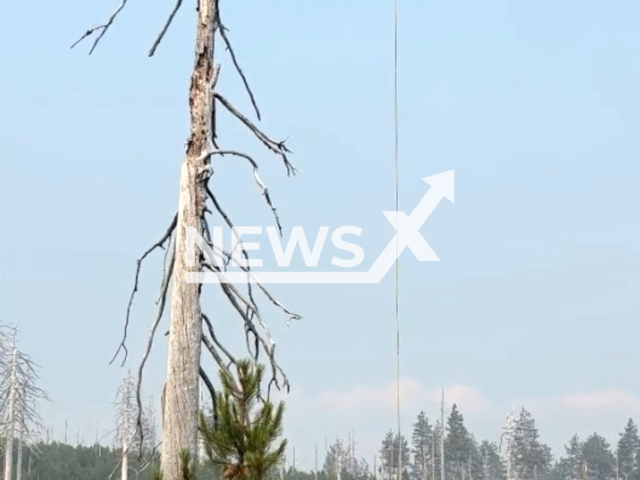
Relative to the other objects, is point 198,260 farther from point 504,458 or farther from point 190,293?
point 504,458

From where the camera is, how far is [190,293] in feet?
21.0

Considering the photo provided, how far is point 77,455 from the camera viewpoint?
177ft

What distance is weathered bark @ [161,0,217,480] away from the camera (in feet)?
20.1

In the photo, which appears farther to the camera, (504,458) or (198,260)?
(504,458)

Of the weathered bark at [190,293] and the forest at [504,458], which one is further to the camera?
the forest at [504,458]

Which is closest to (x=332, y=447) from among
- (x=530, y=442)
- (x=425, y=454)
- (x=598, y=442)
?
(x=425, y=454)

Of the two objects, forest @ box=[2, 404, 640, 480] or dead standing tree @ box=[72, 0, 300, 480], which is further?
forest @ box=[2, 404, 640, 480]

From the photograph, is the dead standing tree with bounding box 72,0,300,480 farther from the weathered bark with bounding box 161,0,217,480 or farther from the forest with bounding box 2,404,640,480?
the forest with bounding box 2,404,640,480

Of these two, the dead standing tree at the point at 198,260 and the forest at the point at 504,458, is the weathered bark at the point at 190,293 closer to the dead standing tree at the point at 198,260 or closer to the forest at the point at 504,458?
the dead standing tree at the point at 198,260

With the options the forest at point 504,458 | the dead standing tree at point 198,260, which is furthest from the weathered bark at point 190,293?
the forest at point 504,458

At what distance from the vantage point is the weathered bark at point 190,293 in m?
6.13

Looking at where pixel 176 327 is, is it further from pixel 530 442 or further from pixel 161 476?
pixel 530 442

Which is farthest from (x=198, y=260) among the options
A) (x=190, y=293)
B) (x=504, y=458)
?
(x=504, y=458)

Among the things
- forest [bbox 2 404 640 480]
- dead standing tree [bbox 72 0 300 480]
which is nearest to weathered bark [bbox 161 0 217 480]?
dead standing tree [bbox 72 0 300 480]
